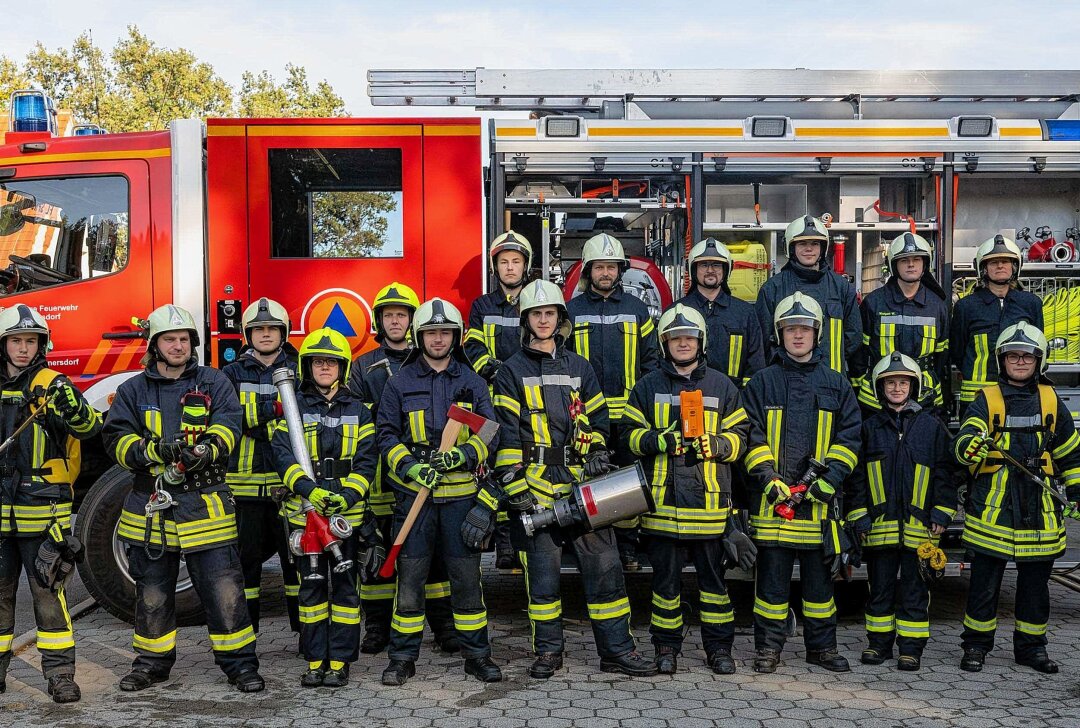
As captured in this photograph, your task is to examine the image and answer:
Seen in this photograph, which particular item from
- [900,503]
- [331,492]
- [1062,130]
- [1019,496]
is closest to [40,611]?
[331,492]

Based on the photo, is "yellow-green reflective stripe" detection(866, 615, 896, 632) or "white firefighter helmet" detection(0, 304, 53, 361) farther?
"yellow-green reflective stripe" detection(866, 615, 896, 632)

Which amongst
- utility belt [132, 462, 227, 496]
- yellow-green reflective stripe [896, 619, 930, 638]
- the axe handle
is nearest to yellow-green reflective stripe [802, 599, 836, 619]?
yellow-green reflective stripe [896, 619, 930, 638]

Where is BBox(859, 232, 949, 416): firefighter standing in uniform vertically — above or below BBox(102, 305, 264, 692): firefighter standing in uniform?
above

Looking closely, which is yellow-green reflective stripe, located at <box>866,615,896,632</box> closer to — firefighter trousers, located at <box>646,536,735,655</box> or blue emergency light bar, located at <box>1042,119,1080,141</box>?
firefighter trousers, located at <box>646,536,735,655</box>

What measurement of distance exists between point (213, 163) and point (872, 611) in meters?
4.34

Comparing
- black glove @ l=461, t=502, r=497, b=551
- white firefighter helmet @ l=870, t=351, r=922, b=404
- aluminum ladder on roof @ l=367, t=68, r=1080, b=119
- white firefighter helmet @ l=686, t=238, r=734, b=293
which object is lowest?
black glove @ l=461, t=502, r=497, b=551

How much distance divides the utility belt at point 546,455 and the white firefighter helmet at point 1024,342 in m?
2.22

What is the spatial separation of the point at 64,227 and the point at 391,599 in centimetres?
289

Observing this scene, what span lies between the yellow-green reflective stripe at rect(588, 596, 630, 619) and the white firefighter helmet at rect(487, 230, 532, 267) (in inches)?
75.5

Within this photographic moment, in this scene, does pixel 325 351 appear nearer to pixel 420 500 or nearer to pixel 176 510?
pixel 420 500

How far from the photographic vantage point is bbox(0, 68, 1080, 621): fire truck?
6090mm

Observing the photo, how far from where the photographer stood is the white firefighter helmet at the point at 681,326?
16.9ft

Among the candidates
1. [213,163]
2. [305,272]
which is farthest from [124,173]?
[305,272]

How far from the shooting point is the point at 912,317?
5.87 m
